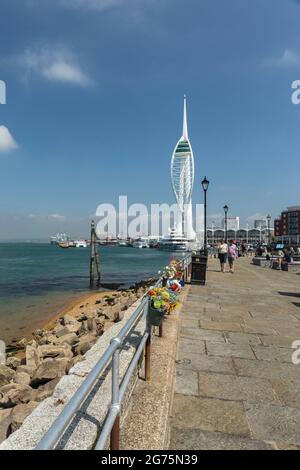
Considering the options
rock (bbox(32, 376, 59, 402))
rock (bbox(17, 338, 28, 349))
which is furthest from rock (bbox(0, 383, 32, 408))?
rock (bbox(17, 338, 28, 349))

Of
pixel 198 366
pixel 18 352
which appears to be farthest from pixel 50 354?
pixel 198 366

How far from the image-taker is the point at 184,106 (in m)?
131

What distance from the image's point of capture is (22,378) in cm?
686

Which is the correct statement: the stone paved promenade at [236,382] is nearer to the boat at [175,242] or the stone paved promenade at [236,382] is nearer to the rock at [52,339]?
the rock at [52,339]

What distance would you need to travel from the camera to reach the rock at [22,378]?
21.9ft

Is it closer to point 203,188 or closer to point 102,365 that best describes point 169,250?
point 203,188

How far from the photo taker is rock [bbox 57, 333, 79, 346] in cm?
1034

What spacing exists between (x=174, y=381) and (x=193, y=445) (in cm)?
135

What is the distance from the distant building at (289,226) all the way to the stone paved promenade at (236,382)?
448 ft

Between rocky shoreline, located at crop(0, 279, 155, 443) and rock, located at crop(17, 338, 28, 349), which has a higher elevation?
rocky shoreline, located at crop(0, 279, 155, 443)

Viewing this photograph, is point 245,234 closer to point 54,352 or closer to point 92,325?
point 92,325

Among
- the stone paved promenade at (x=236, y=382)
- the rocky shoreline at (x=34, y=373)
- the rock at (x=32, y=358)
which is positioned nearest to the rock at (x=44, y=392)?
the rocky shoreline at (x=34, y=373)

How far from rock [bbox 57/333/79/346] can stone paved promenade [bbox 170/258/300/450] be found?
401 centimetres

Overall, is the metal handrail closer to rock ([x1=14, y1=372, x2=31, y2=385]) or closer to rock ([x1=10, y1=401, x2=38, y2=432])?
rock ([x1=10, y1=401, x2=38, y2=432])
